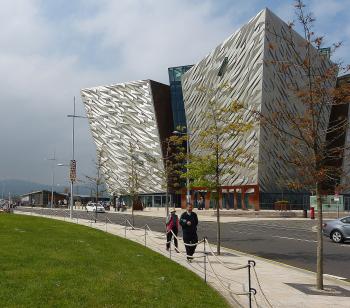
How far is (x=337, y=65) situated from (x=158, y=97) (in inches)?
2688

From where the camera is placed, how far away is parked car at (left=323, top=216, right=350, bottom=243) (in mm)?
22984

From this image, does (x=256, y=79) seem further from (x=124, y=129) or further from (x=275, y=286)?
(x=275, y=286)

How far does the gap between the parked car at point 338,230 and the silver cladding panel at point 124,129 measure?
167 ft

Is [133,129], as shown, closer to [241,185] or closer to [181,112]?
[181,112]

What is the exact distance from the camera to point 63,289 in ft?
28.2

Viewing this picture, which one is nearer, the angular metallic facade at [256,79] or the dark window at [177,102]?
the angular metallic facade at [256,79]

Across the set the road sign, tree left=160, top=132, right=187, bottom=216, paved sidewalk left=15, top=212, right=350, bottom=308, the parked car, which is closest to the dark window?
the road sign

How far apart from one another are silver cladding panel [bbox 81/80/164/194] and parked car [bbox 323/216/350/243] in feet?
167

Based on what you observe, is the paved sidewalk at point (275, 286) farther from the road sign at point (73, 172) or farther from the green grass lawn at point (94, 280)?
the road sign at point (73, 172)

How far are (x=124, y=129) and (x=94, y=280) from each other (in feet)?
241

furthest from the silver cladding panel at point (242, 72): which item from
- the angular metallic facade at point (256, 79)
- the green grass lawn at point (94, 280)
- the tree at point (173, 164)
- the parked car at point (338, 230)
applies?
the green grass lawn at point (94, 280)

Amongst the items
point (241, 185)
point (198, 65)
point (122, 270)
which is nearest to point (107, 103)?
point (198, 65)

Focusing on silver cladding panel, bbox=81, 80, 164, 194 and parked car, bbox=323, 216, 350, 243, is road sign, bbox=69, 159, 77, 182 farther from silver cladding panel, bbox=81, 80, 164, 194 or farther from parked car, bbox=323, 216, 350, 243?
silver cladding panel, bbox=81, 80, 164, 194

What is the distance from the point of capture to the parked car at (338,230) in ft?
75.4
